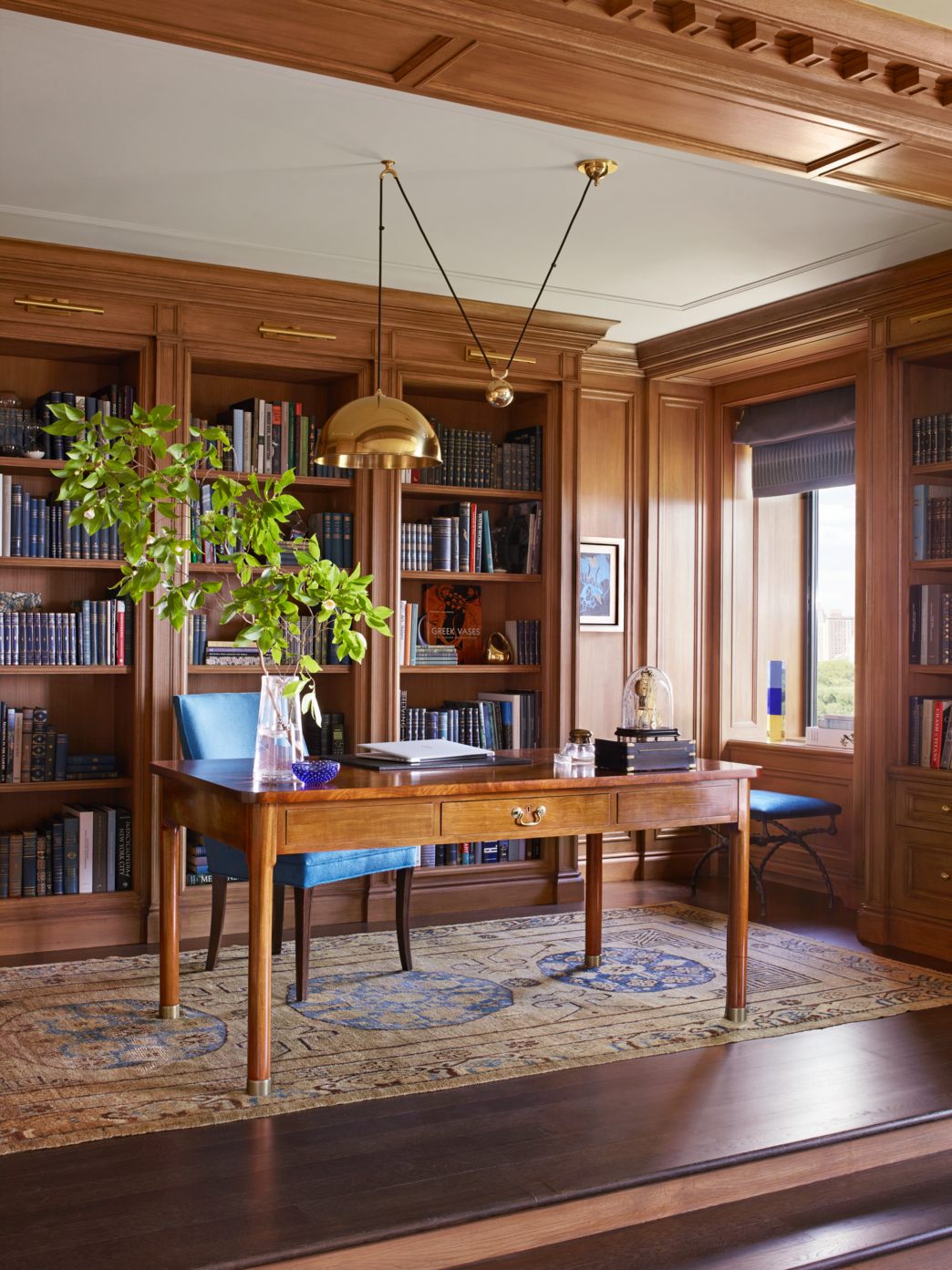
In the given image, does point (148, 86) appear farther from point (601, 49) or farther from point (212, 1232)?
point (212, 1232)

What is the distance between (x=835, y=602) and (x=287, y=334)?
3168mm

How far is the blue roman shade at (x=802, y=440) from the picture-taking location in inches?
233

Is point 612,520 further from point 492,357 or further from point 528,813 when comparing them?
point 528,813

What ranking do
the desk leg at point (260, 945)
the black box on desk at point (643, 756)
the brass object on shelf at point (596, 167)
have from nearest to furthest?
the desk leg at point (260, 945) → the black box on desk at point (643, 756) → the brass object on shelf at point (596, 167)

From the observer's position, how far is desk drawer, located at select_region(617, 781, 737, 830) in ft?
11.9

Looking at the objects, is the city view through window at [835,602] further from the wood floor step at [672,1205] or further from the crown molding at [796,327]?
the wood floor step at [672,1205]

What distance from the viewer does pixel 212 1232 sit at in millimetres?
2441

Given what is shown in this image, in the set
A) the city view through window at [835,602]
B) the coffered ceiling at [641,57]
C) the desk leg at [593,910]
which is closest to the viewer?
the coffered ceiling at [641,57]

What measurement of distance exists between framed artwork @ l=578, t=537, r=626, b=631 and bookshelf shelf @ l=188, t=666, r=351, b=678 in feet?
4.48

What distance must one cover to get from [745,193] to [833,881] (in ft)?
11.0

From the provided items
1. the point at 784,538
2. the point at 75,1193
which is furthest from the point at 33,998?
the point at 784,538

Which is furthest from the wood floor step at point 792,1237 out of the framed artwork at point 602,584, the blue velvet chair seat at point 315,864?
the framed artwork at point 602,584

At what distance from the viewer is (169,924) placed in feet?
12.3

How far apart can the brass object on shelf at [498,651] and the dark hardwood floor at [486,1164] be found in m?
2.55
